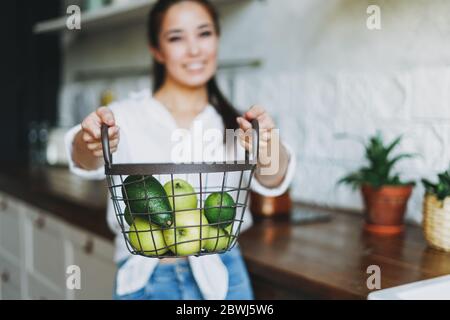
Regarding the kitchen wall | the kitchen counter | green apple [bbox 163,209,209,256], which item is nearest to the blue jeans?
the kitchen counter

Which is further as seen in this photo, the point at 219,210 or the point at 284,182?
the point at 284,182

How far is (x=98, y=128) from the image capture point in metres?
0.82

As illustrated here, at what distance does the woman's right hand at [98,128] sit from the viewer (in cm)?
79

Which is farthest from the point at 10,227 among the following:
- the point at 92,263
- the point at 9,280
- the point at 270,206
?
the point at 270,206

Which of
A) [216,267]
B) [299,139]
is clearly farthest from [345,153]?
[216,267]

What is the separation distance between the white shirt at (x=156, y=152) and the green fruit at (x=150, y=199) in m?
0.35

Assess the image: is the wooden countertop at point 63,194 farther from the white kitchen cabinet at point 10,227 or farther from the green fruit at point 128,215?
the green fruit at point 128,215

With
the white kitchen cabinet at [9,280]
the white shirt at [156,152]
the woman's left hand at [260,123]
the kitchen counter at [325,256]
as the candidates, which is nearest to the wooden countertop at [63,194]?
the kitchen counter at [325,256]

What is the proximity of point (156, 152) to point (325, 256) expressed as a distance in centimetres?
42

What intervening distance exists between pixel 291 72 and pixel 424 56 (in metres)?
0.50

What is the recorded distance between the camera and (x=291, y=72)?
1830 millimetres

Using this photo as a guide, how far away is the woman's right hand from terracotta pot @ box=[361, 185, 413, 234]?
766 mm

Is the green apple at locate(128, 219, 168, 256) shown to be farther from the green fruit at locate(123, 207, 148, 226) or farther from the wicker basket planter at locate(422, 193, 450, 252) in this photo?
the wicker basket planter at locate(422, 193, 450, 252)

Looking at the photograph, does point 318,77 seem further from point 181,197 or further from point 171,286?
point 181,197
